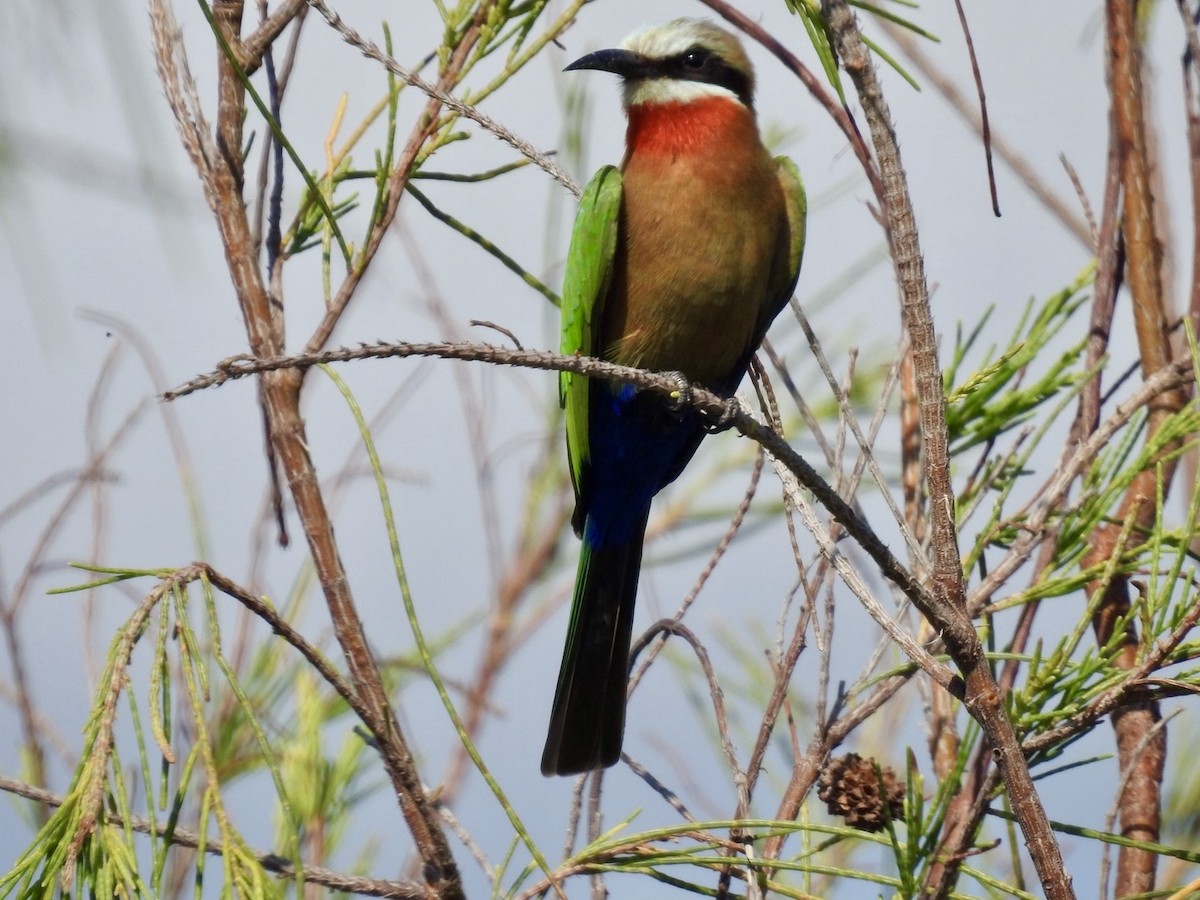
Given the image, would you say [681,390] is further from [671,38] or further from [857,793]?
[671,38]

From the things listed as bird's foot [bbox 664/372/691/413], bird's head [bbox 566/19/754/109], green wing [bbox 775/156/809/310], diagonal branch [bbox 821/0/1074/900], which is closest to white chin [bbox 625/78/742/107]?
bird's head [bbox 566/19/754/109]

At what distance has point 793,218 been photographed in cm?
318

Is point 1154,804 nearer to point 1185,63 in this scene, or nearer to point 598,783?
point 598,783

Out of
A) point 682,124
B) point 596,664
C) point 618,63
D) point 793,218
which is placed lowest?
point 596,664

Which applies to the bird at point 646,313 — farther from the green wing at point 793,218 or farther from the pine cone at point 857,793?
the pine cone at point 857,793

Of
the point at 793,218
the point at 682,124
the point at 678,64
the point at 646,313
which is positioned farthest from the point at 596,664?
the point at 678,64

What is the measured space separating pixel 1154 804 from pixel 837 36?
147 centimetres

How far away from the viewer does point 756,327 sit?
3.12m

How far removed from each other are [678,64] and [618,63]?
0.15m

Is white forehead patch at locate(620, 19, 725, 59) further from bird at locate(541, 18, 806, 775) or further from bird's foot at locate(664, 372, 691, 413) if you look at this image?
bird's foot at locate(664, 372, 691, 413)

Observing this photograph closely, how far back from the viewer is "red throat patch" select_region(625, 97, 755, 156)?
3.13m

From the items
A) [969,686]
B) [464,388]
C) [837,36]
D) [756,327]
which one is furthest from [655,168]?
[969,686]

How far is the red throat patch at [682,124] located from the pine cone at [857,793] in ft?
4.71

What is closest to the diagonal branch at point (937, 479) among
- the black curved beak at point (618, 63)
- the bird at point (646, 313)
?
the bird at point (646, 313)
